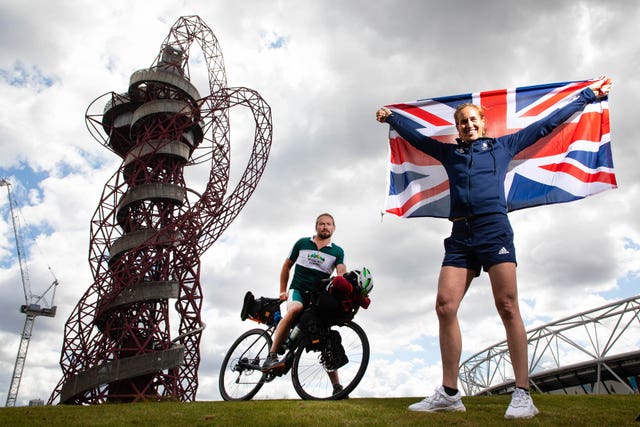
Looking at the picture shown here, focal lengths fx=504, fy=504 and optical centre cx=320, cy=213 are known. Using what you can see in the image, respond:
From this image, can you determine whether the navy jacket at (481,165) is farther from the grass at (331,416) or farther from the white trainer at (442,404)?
the grass at (331,416)

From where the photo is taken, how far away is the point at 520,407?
4340 mm

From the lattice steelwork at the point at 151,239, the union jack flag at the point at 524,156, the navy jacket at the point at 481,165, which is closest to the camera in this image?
the navy jacket at the point at 481,165

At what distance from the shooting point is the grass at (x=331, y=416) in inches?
167

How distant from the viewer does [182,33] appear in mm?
37938

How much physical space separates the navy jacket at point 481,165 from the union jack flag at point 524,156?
4.17 feet

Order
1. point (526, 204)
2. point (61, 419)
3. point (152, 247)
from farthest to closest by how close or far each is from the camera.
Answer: point (152, 247) → point (526, 204) → point (61, 419)

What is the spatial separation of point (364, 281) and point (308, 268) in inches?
34.4

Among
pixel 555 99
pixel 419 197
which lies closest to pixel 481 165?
pixel 419 197

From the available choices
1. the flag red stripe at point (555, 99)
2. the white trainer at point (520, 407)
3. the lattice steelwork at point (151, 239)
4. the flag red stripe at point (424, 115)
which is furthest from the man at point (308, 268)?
the lattice steelwork at point (151, 239)

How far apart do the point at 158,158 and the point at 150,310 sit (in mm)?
10152

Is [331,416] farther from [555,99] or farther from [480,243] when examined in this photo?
[555,99]

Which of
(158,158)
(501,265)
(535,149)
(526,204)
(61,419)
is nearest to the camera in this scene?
(501,265)

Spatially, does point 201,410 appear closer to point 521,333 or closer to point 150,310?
point 521,333

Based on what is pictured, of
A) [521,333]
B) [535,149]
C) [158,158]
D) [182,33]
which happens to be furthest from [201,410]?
[182,33]
